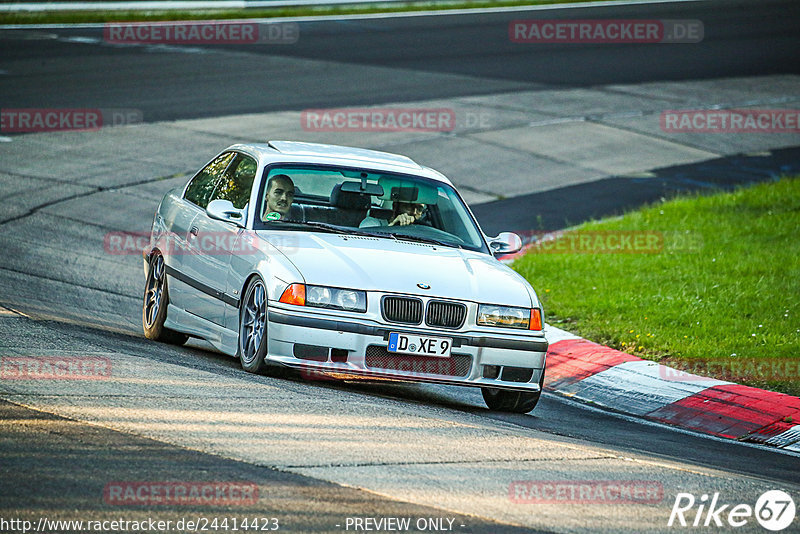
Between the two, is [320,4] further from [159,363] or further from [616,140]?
[159,363]

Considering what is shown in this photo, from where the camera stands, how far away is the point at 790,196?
16000 millimetres

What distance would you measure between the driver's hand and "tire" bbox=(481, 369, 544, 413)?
140 cm

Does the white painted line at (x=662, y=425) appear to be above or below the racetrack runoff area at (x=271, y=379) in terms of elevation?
below

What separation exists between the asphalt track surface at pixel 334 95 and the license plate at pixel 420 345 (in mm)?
371

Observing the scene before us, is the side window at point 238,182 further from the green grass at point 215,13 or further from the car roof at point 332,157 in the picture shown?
the green grass at point 215,13

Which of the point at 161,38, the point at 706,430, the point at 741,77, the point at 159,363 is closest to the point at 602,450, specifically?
the point at 706,430

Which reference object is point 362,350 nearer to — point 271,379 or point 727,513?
point 271,379

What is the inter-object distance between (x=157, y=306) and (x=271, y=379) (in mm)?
2101

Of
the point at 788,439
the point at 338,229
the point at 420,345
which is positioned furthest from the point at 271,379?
the point at 788,439

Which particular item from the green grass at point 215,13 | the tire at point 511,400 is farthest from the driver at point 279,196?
the green grass at point 215,13

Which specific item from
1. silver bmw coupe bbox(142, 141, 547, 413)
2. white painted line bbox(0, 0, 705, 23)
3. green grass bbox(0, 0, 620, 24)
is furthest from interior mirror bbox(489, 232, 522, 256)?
green grass bbox(0, 0, 620, 24)

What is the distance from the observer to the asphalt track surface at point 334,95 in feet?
17.3

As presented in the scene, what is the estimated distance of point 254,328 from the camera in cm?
802

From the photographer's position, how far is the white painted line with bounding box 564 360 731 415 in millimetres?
9102
